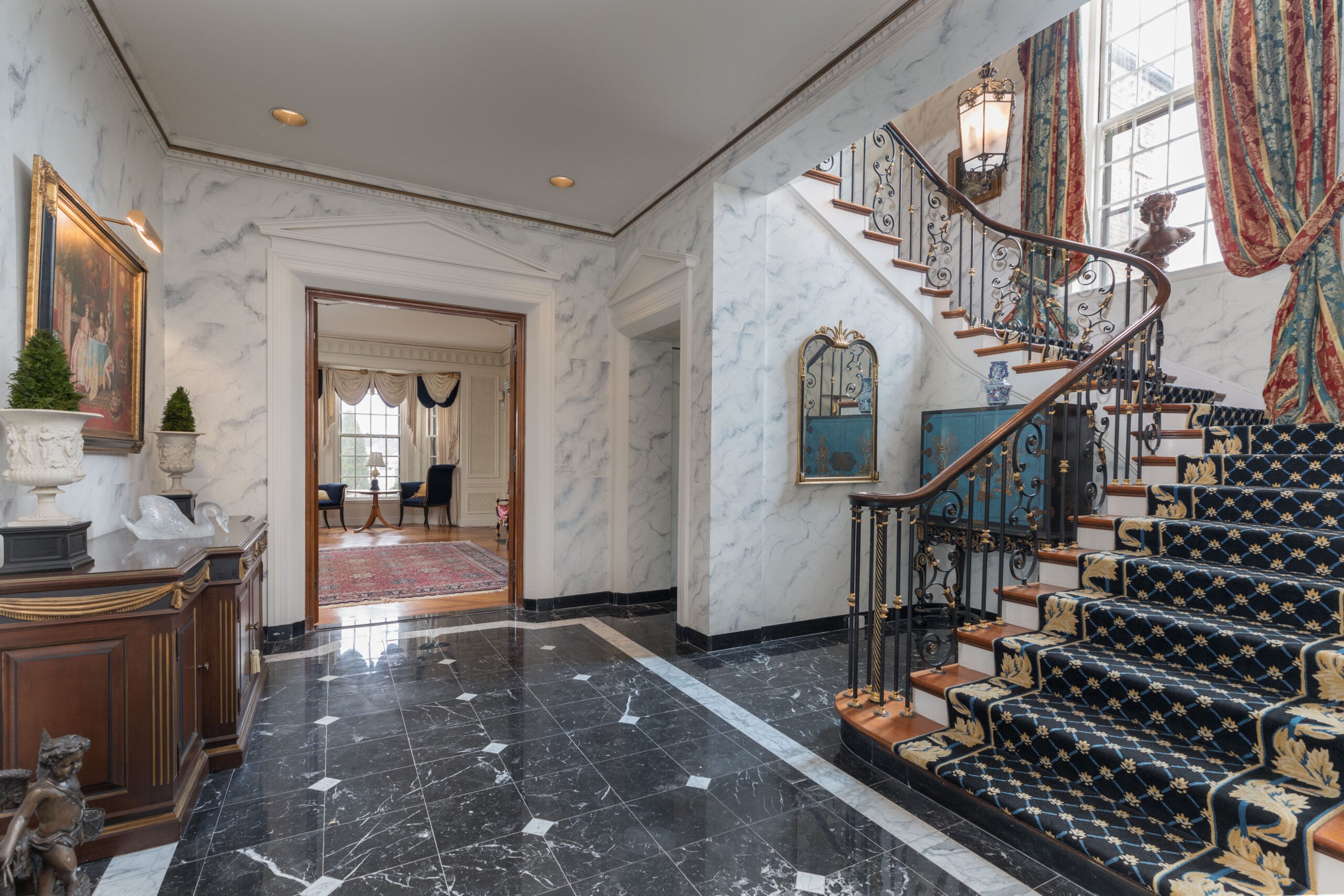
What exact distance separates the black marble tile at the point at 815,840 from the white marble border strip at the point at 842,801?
0.13 metres

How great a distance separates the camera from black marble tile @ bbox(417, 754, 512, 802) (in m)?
2.53

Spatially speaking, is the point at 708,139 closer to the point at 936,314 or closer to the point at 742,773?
the point at 936,314

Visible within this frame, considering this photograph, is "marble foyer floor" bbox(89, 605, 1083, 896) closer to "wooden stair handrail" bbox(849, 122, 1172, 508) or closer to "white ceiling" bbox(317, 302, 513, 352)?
"wooden stair handrail" bbox(849, 122, 1172, 508)

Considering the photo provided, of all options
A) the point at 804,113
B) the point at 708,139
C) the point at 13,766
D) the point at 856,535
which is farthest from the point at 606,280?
the point at 13,766

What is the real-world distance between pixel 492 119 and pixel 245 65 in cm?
127

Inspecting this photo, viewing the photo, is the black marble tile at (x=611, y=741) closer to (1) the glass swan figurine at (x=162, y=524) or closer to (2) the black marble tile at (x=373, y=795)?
(2) the black marble tile at (x=373, y=795)

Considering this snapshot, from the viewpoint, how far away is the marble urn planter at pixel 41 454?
6.49 ft

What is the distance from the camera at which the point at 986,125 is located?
439 centimetres

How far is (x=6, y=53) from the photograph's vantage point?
219 cm

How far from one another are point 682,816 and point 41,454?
2457 mm

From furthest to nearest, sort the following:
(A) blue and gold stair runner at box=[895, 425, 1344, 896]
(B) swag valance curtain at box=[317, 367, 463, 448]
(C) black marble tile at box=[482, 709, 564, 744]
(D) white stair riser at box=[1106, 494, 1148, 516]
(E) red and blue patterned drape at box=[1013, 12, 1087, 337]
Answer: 1. (B) swag valance curtain at box=[317, 367, 463, 448]
2. (E) red and blue patterned drape at box=[1013, 12, 1087, 337]
3. (D) white stair riser at box=[1106, 494, 1148, 516]
4. (C) black marble tile at box=[482, 709, 564, 744]
5. (A) blue and gold stair runner at box=[895, 425, 1344, 896]

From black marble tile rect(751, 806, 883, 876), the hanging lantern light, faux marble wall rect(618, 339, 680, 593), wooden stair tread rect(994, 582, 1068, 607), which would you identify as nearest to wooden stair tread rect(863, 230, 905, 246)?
the hanging lantern light

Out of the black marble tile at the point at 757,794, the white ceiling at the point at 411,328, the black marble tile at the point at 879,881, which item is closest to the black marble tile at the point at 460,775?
the black marble tile at the point at 757,794

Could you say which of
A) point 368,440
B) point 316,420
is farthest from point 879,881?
point 368,440
